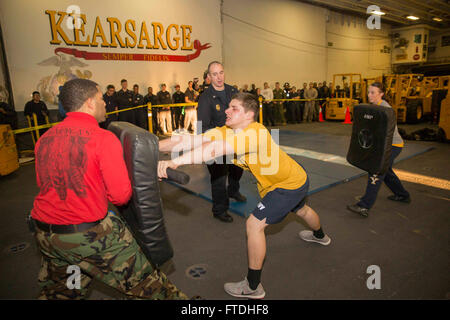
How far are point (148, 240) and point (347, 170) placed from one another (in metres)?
4.88

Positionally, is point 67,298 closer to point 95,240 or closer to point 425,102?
point 95,240

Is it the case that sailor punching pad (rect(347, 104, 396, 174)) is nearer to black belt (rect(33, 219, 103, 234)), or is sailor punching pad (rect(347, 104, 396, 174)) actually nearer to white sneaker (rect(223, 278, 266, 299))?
white sneaker (rect(223, 278, 266, 299))

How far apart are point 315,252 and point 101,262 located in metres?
2.21

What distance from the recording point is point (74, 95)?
171 centimetres

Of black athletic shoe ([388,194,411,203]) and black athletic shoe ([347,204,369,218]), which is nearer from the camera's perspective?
black athletic shoe ([347,204,369,218])

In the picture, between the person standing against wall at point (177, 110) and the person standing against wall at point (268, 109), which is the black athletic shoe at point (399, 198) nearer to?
the person standing against wall at point (177, 110)

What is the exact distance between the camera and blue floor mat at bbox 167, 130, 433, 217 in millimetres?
4602

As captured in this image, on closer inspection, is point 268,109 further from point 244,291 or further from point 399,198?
point 244,291

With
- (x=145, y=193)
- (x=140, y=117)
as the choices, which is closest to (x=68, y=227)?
(x=145, y=193)

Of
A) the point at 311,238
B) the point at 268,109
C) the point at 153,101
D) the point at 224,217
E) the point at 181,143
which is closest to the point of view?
the point at 181,143

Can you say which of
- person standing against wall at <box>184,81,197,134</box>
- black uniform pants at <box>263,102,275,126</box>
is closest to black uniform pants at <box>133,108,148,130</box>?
person standing against wall at <box>184,81,197,134</box>

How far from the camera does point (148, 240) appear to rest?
177cm

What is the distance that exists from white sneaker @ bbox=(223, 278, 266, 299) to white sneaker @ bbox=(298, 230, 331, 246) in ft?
3.52

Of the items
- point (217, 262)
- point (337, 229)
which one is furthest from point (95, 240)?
point (337, 229)
